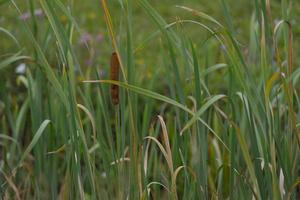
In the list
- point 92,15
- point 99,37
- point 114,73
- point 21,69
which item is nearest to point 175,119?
point 114,73

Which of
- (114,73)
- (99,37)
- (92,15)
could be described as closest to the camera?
(114,73)

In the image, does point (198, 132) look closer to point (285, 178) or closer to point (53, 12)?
point (285, 178)

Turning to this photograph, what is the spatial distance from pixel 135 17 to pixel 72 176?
2.71 meters

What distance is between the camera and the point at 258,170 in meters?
1.88

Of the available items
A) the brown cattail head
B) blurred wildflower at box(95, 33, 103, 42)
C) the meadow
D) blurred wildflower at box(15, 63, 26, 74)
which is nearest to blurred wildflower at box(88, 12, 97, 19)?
blurred wildflower at box(95, 33, 103, 42)

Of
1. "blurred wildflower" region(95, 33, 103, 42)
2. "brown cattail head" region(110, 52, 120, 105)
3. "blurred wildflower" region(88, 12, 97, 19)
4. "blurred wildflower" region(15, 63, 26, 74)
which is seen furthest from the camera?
"blurred wildflower" region(88, 12, 97, 19)

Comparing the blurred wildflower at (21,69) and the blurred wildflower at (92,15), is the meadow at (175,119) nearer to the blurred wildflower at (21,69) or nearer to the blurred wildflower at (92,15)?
the blurred wildflower at (21,69)

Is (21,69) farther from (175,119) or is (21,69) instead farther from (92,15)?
(175,119)

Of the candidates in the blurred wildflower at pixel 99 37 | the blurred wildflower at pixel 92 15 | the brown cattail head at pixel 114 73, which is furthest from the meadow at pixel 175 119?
the blurred wildflower at pixel 92 15

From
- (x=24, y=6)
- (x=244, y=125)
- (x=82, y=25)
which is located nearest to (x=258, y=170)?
(x=244, y=125)

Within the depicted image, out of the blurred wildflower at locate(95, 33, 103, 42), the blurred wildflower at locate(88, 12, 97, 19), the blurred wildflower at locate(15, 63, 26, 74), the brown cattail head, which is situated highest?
the brown cattail head

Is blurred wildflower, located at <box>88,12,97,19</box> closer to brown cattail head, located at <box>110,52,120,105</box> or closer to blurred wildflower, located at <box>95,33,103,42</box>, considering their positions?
blurred wildflower, located at <box>95,33,103,42</box>

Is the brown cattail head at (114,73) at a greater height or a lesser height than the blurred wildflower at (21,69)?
greater

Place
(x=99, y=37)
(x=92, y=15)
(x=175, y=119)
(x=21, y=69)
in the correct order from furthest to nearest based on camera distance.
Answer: (x=92, y=15), (x=99, y=37), (x=21, y=69), (x=175, y=119)
